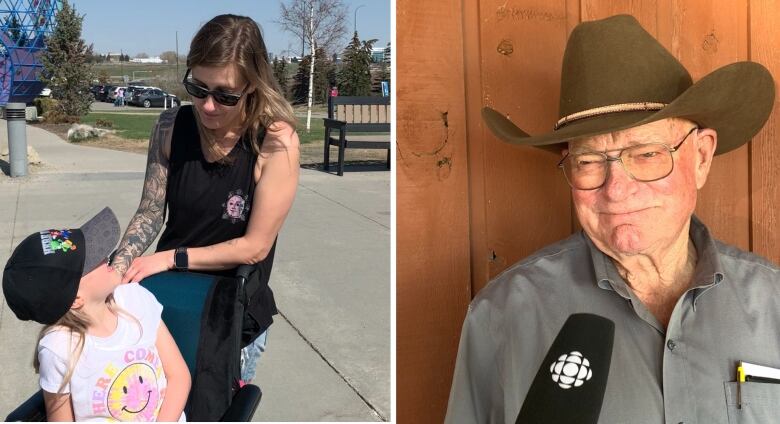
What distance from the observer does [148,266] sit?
1522 millimetres

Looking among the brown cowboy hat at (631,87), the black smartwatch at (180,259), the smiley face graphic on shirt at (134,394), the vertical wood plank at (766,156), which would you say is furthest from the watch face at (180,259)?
the vertical wood plank at (766,156)

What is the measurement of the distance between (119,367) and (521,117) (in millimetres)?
949

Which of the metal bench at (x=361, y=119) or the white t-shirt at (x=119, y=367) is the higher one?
the metal bench at (x=361, y=119)

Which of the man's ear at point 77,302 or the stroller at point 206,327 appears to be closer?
the man's ear at point 77,302

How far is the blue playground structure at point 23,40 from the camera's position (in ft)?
6.48

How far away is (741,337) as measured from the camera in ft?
4.21

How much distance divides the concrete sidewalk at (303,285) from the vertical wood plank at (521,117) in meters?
1.28

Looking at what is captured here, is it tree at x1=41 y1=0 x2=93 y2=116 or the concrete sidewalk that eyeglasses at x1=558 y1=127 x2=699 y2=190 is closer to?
tree at x1=41 y1=0 x2=93 y2=116

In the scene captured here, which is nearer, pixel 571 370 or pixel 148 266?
pixel 571 370

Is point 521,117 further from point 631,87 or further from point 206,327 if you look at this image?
point 206,327

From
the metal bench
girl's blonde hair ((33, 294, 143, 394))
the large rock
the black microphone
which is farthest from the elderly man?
the metal bench

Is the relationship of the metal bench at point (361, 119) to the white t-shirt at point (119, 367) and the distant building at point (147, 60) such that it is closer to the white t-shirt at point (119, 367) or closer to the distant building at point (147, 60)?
the distant building at point (147, 60)

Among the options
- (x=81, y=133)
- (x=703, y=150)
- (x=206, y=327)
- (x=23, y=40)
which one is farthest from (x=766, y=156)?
(x=81, y=133)

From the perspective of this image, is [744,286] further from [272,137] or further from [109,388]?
[109,388]
